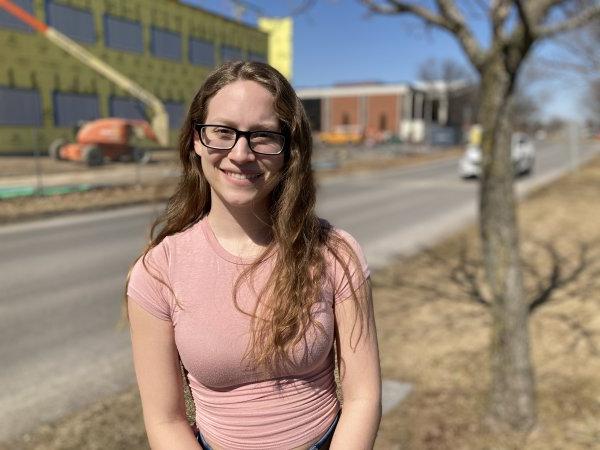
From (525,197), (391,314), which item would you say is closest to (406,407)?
(391,314)

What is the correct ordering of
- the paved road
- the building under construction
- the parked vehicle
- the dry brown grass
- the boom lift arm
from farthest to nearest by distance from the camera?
the parked vehicle → the building under construction → the boom lift arm → the paved road → the dry brown grass

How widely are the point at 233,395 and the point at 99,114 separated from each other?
680 inches

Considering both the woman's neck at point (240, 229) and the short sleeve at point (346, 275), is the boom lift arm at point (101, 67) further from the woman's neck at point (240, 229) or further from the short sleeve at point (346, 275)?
the short sleeve at point (346, 275)

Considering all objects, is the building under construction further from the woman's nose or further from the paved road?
the woman's nose

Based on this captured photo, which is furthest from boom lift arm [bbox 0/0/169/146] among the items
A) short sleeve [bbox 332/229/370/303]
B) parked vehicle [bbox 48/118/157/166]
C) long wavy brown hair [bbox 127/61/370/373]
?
short sleeve [bbox 332/229/370/303]

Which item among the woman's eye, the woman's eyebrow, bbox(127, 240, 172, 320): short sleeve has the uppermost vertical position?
the woman's eyebrow

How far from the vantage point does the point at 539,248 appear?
8.56m

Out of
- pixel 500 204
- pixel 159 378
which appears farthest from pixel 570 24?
pixel 159 378

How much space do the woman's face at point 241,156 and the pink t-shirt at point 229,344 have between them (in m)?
0.14

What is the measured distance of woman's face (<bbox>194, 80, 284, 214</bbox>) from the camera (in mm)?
1276

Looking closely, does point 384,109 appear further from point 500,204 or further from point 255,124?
point 255,124

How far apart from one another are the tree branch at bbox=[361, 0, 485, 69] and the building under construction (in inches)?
378

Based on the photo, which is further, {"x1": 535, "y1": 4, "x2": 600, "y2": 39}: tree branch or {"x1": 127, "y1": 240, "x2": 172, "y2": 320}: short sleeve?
{"x1": 535, "y1": 4, "x2": 600, "y2": 39}: tree branch

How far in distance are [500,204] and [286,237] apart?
281 centimetres
